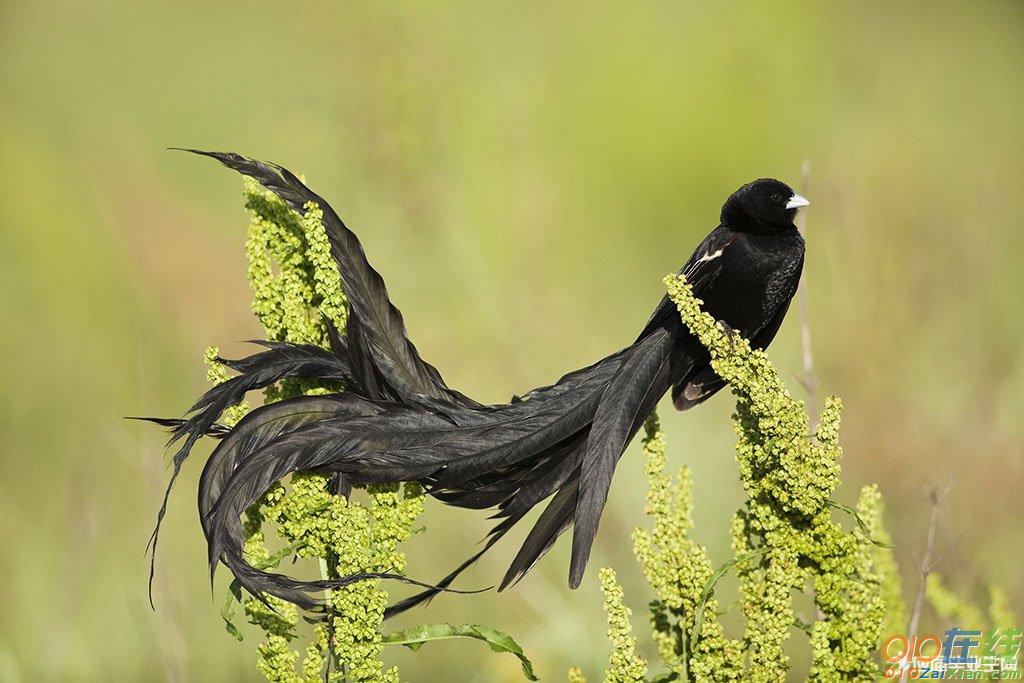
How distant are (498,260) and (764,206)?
3340 mm

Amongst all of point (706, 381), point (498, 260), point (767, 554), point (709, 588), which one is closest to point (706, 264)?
point (706, 381)

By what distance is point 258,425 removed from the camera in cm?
256

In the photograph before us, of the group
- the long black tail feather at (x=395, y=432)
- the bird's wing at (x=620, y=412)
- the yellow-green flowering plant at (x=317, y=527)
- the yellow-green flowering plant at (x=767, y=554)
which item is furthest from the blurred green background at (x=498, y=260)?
the bird's wing at (x=620, y=412)

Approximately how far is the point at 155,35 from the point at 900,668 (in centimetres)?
1132

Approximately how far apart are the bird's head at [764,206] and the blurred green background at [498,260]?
4.61 ft

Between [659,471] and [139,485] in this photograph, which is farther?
[139,485]

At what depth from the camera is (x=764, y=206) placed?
3.57 metres

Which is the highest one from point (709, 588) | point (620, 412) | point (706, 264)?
point (706, 264)

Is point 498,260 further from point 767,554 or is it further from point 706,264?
point 767,554

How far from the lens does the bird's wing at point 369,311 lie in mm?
2729

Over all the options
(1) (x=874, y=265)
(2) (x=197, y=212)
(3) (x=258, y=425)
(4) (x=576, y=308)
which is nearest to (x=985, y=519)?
(1) (x=874, y=265)

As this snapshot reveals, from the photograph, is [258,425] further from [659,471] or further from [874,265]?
[874,265]

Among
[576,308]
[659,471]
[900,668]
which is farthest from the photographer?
[576,308]

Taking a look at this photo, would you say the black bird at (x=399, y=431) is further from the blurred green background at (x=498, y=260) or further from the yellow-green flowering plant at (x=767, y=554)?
the blurred green background at (x=498, y=260)
